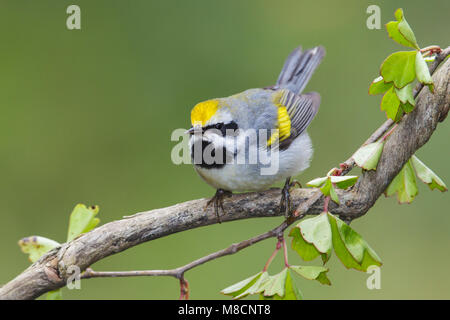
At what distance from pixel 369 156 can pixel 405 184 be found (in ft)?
1.22

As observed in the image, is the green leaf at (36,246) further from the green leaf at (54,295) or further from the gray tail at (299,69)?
the gray tail at (299,69)

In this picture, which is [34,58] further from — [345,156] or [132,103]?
[345,156]

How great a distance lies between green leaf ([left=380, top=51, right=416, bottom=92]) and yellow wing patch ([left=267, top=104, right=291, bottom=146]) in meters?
1.34

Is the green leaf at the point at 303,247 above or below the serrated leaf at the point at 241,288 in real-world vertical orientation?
above

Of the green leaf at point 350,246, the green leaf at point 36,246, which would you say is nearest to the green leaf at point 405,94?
the green leaf at point 350,246

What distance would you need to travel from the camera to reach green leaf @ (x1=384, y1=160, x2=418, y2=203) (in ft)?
8.46

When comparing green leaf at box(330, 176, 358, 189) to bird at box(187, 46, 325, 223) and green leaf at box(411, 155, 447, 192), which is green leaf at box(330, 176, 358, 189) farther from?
bird at box(187, 46, 325, 223)

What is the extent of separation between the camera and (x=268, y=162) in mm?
3252

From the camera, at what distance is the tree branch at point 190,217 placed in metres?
2.44

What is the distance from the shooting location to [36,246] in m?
2.84

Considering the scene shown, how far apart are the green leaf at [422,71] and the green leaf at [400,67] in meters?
0.01

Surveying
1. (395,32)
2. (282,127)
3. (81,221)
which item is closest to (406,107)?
(395,32)

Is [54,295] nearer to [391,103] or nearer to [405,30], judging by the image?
[391,103]
